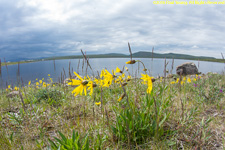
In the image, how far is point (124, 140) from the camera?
1.74 metres

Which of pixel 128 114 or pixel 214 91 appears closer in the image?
pixel 128 114

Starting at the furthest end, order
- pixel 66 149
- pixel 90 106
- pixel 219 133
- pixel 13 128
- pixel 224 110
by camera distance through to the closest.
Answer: pixel 90 106 < pixel 224 110 < pixel 13 128 < pixel 219 133 < pixel 66 149

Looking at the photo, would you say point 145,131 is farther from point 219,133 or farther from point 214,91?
point 214,91

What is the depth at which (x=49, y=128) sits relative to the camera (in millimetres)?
2523

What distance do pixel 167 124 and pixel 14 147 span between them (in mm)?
2143

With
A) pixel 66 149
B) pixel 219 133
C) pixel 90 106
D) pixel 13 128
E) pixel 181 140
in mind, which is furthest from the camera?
pixel 90 106

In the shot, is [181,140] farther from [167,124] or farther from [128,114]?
[128,114]

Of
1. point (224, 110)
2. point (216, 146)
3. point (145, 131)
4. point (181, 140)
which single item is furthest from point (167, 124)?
point (224, 110)

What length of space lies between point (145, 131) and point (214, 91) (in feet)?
8.89

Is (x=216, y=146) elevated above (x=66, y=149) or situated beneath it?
situated beneath

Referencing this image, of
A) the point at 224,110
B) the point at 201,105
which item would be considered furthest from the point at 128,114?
the point at 224,110

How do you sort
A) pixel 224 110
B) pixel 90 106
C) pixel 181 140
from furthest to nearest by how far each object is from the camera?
pixel 90 106
pixel 224 110
pixel 181 140

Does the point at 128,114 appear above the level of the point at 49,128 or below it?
above

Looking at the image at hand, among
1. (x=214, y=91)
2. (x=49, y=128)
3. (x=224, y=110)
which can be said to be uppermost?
(x=214, y=91)
